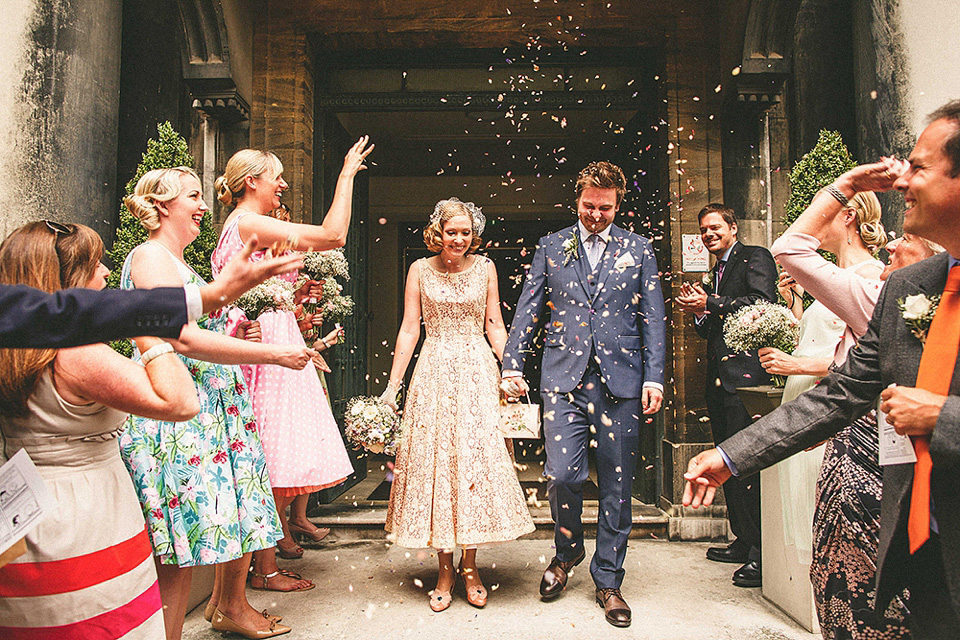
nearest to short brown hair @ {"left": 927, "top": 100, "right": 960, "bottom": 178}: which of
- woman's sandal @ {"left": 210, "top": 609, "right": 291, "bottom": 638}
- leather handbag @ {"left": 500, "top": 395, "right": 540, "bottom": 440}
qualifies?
leather handbag @ {"left": 500, "top": 395, "right": 540, "bottom": 440}

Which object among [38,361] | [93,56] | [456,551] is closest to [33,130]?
[93,56]

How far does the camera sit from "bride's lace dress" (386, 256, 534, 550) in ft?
11.1

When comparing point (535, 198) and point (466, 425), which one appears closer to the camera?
point (466, 425)

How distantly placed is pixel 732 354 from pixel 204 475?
3.00m

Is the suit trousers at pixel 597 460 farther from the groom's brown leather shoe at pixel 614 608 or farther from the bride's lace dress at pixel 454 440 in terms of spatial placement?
the bride's lace dress at pixel 454 440

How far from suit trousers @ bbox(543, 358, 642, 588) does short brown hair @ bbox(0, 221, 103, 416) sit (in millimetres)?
2318

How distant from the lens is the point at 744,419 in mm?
Answer: 3791

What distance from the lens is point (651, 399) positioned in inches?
131

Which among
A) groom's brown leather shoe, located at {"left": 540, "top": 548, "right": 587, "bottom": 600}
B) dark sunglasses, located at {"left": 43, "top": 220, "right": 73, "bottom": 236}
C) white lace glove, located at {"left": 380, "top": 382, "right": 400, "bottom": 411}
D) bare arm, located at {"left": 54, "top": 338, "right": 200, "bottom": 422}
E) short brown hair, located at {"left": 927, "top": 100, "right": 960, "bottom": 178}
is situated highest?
short brown hair, located at {"left": 927, "top": 100, "right": 960, "bottom": 178}

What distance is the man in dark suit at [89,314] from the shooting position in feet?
3.79

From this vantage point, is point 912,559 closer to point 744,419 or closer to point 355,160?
point 355,160

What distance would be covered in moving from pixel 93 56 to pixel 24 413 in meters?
3.13

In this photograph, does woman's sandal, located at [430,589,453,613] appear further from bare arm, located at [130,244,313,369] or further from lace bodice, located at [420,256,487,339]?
bare arm, located at [130,244,313,369]

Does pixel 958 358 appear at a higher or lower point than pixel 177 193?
lower
